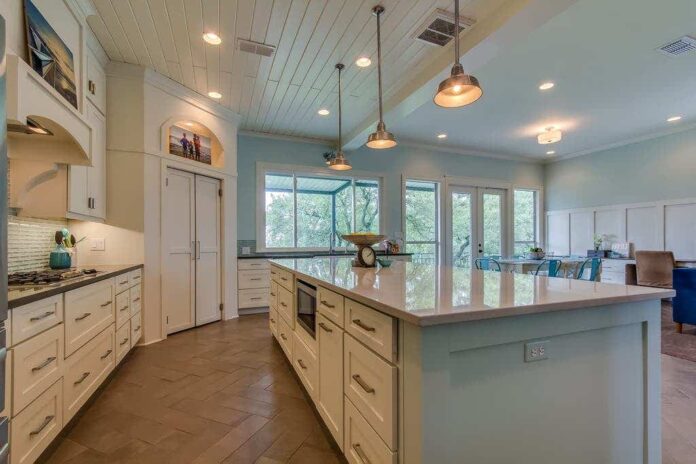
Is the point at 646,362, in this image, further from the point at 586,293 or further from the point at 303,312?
the point at 303,312

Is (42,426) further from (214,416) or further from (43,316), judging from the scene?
(214,416)

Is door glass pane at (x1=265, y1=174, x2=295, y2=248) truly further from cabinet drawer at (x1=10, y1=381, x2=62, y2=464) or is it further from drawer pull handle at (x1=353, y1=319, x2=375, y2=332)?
drawer pull handle at (x1=353, y1=319, x2=375, y2=332)

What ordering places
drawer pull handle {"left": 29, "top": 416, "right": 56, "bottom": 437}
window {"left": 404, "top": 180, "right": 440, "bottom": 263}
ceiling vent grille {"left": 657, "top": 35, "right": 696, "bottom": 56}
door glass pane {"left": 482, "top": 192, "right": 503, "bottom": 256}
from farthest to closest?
door glass pane {"left": 482, "top": 192, "right": 503, "bottom": 256}
window {"left": 404, "top": 180, "right": 440, "bottom": 263}
ceiling vent grille {"left": 657, "top": 35, "right": 696, "bottom": 56}
drawer pull handle {"left": 29, "top": 416, "right": 56, "bottom": 437}

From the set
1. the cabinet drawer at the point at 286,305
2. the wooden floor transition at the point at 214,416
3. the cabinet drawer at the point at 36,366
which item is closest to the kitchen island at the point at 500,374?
the wooden floor transition at the point at 214,416

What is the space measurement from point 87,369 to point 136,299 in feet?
3.84

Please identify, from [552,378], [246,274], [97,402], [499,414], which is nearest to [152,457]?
[97,402]

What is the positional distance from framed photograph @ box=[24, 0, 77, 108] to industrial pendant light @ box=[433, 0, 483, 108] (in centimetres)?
241

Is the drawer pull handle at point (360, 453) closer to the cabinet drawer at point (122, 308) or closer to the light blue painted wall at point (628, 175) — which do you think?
the cabinet drawer at point (122, 308)

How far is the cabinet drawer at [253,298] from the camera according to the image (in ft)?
15.7

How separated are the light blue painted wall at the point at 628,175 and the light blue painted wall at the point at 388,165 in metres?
0.55

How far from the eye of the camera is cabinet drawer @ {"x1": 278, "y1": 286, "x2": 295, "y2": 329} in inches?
100.0

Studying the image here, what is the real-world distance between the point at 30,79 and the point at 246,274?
3.42 metres

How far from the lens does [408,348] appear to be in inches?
42.1

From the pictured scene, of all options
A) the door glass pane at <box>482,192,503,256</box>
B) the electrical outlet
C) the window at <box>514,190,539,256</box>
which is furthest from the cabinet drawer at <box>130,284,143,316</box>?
the window at <box>514,190,539,256</box>
